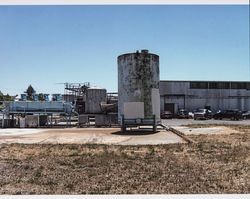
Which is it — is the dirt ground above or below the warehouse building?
below

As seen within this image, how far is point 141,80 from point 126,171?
1494 centimetres

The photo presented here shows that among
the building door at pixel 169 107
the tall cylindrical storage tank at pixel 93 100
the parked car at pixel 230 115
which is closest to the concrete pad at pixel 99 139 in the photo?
the tall cylindrical storage tank at pixel 93 100

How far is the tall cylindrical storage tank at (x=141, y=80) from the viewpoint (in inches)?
892

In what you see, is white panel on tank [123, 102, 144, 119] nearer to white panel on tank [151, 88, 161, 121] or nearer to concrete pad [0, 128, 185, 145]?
white panel on tank [151, 88, 161, 121]

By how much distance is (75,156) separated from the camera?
10797 mm

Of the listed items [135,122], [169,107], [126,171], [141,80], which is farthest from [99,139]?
[169,107]

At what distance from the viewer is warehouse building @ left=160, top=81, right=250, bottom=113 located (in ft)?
206

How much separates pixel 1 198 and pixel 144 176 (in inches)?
121

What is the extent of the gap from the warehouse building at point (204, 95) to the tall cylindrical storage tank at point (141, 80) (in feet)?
129

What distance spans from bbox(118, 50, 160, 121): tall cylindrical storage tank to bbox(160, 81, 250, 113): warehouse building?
129 feet

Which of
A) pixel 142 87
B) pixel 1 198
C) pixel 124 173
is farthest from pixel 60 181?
pixel 142 87

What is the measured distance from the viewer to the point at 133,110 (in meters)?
22.1

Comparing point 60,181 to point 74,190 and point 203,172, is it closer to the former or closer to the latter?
point 74,190

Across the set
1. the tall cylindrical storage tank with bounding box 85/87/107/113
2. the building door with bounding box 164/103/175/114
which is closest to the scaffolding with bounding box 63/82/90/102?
the tall cylindrical storage tank with bounding box 85/87/107/113
